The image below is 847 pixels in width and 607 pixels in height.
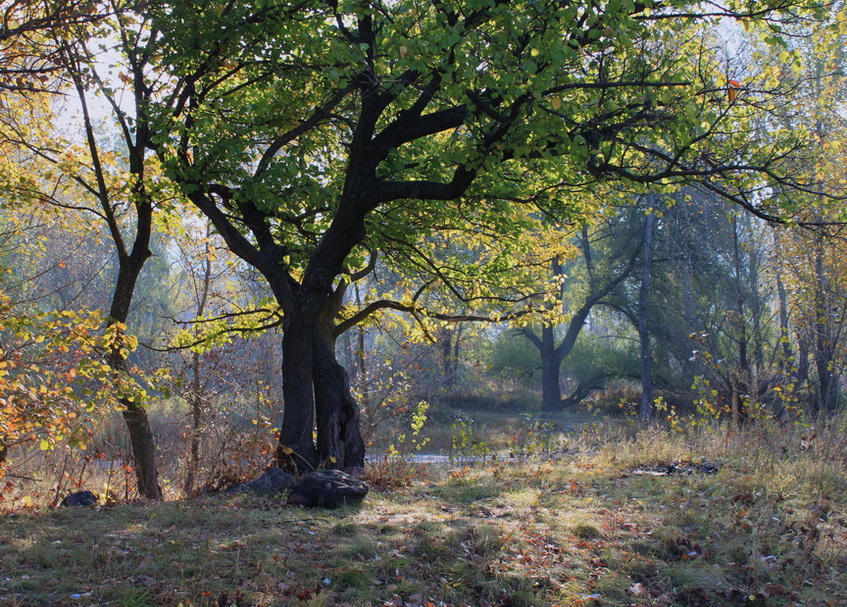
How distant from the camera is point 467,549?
223 inches

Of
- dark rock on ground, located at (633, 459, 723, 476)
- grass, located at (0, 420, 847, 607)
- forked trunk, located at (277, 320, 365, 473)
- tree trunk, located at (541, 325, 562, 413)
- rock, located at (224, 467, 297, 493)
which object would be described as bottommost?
grass, located at (0, 420, 847, 607)

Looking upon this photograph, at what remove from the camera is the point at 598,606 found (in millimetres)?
4766

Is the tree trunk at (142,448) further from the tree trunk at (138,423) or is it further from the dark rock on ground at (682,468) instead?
the dark rock on ground at (682,468)

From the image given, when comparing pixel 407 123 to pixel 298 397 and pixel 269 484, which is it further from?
pixel 269 484

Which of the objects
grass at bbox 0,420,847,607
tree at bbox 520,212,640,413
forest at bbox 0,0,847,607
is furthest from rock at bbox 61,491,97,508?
tree at bbox 520,212,640,413

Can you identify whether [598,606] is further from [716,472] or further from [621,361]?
[621,361]

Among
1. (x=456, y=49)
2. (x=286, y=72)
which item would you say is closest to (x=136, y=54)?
(x=286, y=72)

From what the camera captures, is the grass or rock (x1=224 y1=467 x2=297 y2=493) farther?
rock (x1=224 y1=467 x2=297 y2=493)

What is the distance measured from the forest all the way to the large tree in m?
0.04

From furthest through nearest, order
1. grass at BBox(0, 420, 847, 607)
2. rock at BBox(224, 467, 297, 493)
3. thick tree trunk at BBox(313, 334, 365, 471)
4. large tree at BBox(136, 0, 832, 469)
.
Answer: thick tree trunk at BBox(313, 334, 365, 471) → rock at BBox(224, 467, 297, 493) → large tree at BBox(136, 0, 832, 469) → grass at BBox(0, 420, 847, 607)

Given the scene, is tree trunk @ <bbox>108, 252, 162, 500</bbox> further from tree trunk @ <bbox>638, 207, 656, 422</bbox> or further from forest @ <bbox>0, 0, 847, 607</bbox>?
tree trunk @ <bbox>638, 207, 656, 422</bbox>

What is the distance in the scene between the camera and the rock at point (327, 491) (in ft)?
24.9

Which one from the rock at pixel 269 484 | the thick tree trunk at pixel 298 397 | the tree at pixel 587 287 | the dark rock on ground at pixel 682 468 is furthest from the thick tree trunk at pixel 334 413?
the tree at pixel 587 287

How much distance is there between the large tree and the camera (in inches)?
251
